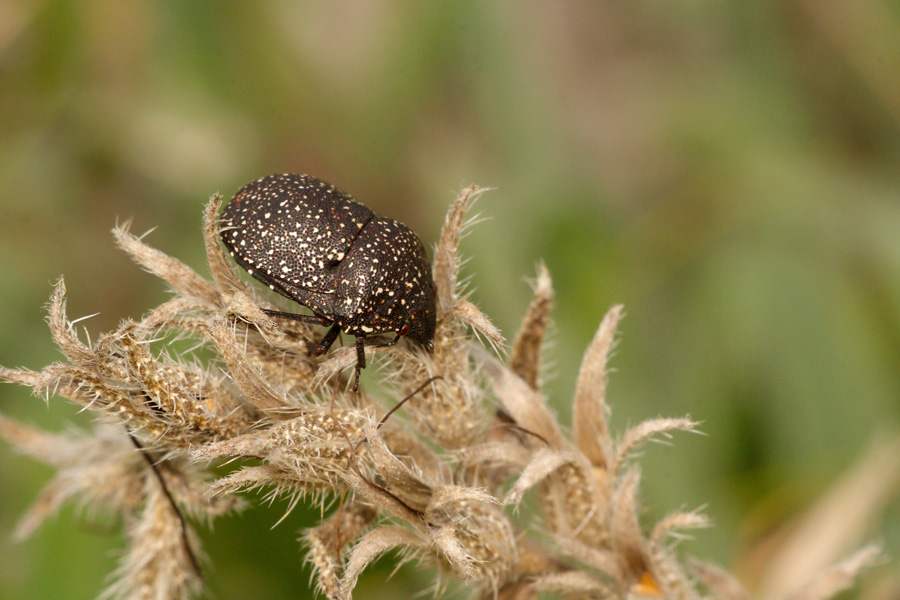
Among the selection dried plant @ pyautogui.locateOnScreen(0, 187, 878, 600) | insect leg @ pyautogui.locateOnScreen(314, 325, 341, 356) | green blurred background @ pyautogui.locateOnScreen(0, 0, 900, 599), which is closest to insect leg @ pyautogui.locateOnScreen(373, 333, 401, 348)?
dried plant @ pyautogui.locateOnScreen(0, 187, 878, 600)

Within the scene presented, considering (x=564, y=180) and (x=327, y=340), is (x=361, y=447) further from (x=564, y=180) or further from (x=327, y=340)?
(x=564, y=180)

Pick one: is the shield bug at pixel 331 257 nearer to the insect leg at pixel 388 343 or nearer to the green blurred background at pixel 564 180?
the insect leg at pixel 388 343

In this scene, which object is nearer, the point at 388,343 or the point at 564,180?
the point at 388,343

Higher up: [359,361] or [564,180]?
[564,180]

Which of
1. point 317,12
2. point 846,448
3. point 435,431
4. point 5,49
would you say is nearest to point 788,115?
point 846,448

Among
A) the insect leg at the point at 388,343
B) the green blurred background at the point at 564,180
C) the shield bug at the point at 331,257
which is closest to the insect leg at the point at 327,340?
the shield bug at the point at 331,257

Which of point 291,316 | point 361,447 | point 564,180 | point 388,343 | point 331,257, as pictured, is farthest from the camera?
point 564,180

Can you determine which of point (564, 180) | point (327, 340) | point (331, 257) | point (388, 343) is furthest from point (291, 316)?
point (564, 180)

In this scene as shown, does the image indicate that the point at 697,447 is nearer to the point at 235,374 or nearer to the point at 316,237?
the point at 316,237
